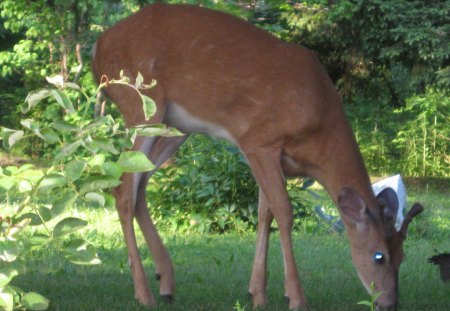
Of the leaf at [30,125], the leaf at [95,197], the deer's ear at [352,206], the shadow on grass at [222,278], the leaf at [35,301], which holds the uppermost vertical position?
the leaf at [30,125]

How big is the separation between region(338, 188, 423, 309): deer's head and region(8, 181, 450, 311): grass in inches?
7.8

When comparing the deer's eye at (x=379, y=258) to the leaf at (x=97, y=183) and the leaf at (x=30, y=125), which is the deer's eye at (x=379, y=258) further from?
the leaf at (x=30, y=125)

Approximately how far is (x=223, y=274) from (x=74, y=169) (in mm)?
4527

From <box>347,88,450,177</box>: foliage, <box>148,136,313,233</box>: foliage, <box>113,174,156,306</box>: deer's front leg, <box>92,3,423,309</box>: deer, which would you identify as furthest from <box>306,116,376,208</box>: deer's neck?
<box>347,88,450,177</box>: foliage

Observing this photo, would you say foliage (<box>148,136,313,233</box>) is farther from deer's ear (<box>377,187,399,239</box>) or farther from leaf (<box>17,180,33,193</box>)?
leaf (<box>17,180,33,193</box>)

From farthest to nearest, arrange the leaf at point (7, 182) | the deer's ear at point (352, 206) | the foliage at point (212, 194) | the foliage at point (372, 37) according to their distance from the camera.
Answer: the foliage at point (372, 37) < the foliage at point (212, 194) < the deer's ear at point (352, 206) < the leaf at point (7, 182)

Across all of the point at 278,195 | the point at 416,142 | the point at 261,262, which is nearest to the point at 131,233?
the point at 261,262

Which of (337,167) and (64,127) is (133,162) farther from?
(337,167)

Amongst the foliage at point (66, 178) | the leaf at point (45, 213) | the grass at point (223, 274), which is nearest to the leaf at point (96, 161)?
the foliage at point (66, 178)

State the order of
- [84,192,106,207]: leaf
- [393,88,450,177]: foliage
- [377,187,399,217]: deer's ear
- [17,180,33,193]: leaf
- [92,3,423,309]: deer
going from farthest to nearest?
1. [393,88,450,177]: foliage
2. [377,187,399,217]: deer's ear
3. [92,3,423,309]: deer
4. [17,180,33,193]: leaf
5. [84,192,106,207]: leaf

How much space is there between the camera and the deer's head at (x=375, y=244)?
6.00 m

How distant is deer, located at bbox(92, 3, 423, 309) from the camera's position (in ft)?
19.9

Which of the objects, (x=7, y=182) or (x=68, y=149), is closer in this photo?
(x=68, y=149)

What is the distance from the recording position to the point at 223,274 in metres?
7.53
